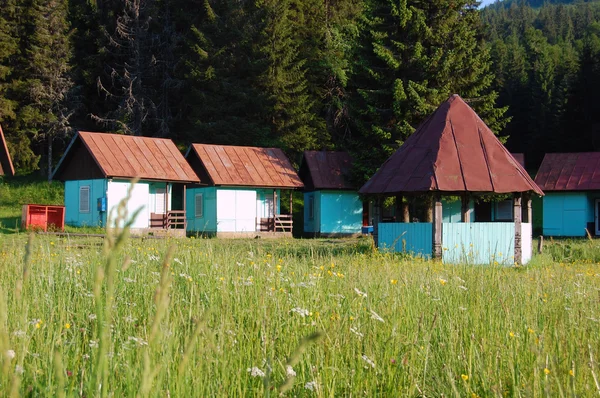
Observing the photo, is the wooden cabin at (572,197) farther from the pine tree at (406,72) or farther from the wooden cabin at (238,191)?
the wooden cabin at (238,191)

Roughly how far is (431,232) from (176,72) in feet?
140

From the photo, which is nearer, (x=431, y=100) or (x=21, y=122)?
(x=431, y=100)

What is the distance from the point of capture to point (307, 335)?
13.9ft

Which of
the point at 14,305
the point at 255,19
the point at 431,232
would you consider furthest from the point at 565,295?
the point at 255,19

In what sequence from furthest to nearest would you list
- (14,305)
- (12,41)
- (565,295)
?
(12,41) → (565,295) → (14,305)

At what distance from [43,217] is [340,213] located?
15685 mm

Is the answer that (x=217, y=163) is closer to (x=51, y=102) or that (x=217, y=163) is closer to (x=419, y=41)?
(x=419, y=41)

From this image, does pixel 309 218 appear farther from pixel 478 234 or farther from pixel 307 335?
pixel 307 335

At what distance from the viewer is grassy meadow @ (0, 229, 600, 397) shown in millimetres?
3793

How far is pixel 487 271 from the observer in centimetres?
848

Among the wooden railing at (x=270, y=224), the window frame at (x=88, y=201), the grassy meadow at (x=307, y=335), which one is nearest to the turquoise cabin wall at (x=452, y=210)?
the wooden railing at (x=270, y=224)

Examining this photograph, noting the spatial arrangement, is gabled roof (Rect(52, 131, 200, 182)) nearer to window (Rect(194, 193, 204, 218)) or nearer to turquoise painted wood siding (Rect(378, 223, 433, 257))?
window (Rect(194, 193, 204, 218))

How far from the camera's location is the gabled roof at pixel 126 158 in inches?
1284

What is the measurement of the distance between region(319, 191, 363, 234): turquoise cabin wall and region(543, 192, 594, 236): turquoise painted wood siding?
11.0 metres
